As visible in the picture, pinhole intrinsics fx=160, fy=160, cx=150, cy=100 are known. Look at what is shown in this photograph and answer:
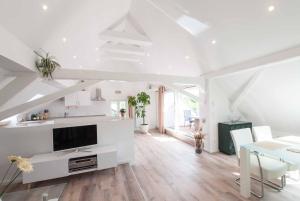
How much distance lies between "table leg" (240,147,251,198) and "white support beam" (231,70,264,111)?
181cm

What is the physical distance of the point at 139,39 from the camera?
452cm

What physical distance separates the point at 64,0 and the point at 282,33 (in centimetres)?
329

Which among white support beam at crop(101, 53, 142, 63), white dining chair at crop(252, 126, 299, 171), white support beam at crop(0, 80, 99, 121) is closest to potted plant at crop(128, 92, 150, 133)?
white support beam at crop(101, 53, 142, 63)

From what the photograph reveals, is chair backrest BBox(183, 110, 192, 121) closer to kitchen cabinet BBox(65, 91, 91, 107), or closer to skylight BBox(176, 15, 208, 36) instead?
kitchen cabinet BBox(65, 91, 91, 107)

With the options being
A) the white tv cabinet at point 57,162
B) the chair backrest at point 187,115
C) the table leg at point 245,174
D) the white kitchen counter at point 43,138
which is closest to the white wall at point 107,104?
the chair backrest at point 187,115

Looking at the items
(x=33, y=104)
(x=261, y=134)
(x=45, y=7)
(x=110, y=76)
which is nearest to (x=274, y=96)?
(x=261, y=134)

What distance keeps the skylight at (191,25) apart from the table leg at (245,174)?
239cm

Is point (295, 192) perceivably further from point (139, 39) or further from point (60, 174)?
point (139, 39)

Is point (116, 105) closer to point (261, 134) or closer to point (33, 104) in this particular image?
point (33, 104)

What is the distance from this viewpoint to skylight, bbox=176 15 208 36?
3161 mm

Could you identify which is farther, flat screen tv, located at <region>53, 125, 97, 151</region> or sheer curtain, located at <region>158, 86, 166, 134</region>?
sheer curtain, located at <region>158, 86, 166, 134</region>

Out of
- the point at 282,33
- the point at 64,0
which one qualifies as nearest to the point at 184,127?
the point at 282,33

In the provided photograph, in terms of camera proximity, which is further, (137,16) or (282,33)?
(137,16)

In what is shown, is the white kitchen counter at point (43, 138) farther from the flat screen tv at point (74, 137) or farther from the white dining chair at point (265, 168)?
the white dining chair at point (265, 168)
